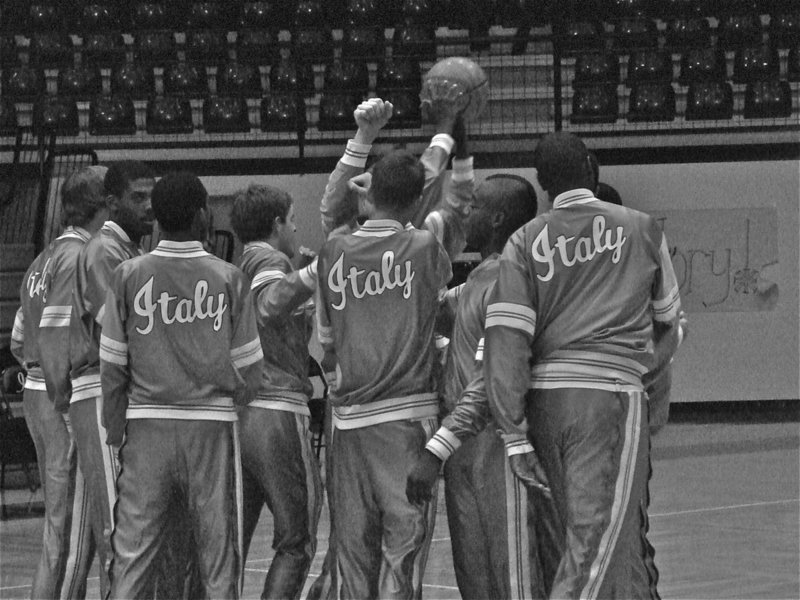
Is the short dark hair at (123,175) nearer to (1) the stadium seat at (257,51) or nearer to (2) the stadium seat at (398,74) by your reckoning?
(2) the stadium seat at (398,74)

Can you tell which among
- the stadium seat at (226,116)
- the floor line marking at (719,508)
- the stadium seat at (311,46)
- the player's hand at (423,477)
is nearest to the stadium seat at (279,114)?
the stadium seat at (226,116)

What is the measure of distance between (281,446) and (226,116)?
34.6 feet

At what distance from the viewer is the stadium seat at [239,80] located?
Answer: 50.9 ft

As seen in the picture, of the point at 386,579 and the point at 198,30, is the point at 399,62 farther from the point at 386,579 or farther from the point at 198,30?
the point at 386,579

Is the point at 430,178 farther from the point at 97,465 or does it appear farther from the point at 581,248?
the point at 97,465

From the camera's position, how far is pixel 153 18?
1652 cm

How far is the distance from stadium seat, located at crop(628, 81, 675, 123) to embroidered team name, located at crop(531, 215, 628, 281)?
11.3 metres

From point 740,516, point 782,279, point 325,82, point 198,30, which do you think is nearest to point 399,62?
point 325,82

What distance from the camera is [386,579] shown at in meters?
4.39

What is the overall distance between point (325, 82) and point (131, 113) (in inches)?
89.0

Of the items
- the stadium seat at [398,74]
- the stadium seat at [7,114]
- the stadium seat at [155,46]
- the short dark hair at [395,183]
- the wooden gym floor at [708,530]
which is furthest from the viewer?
the stadium seat at [155,46]

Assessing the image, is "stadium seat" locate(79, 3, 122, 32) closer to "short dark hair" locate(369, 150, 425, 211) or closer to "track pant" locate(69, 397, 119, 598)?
"track pant" locate(69, 397, 119, 598)

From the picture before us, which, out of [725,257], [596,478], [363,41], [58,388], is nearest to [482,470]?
[596,478]

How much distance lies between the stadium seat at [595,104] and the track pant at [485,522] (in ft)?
35.6
